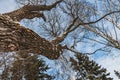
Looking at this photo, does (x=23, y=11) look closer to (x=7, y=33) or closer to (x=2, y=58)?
(x=2, y=58)

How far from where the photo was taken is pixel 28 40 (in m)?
5.55

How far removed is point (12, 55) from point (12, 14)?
1.05 m

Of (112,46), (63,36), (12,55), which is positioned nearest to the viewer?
(12,55)

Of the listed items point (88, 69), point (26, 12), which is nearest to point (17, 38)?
point (26, 12)

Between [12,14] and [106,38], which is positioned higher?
[106,38]

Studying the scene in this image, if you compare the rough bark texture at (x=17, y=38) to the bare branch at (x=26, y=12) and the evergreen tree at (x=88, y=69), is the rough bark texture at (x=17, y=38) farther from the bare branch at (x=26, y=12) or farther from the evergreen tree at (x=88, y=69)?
the evergreen tree at (x=88, y=69)

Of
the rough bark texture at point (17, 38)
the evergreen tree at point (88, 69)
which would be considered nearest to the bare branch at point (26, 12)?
the rough bark texture at point (17, 38)

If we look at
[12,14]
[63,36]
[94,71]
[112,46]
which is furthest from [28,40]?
[94,71]

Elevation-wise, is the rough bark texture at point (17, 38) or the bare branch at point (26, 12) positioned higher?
the bare branch at point (26, 12)

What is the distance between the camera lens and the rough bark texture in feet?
17.4

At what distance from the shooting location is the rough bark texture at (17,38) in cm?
531

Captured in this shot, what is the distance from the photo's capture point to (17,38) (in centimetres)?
540

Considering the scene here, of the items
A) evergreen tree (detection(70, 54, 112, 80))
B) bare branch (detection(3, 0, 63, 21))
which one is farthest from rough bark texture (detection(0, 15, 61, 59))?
evergreen tree (detection(70, 54, 112, 80))

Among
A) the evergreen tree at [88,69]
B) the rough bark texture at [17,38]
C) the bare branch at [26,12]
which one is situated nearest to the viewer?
the rough bark texture at [17,38]
